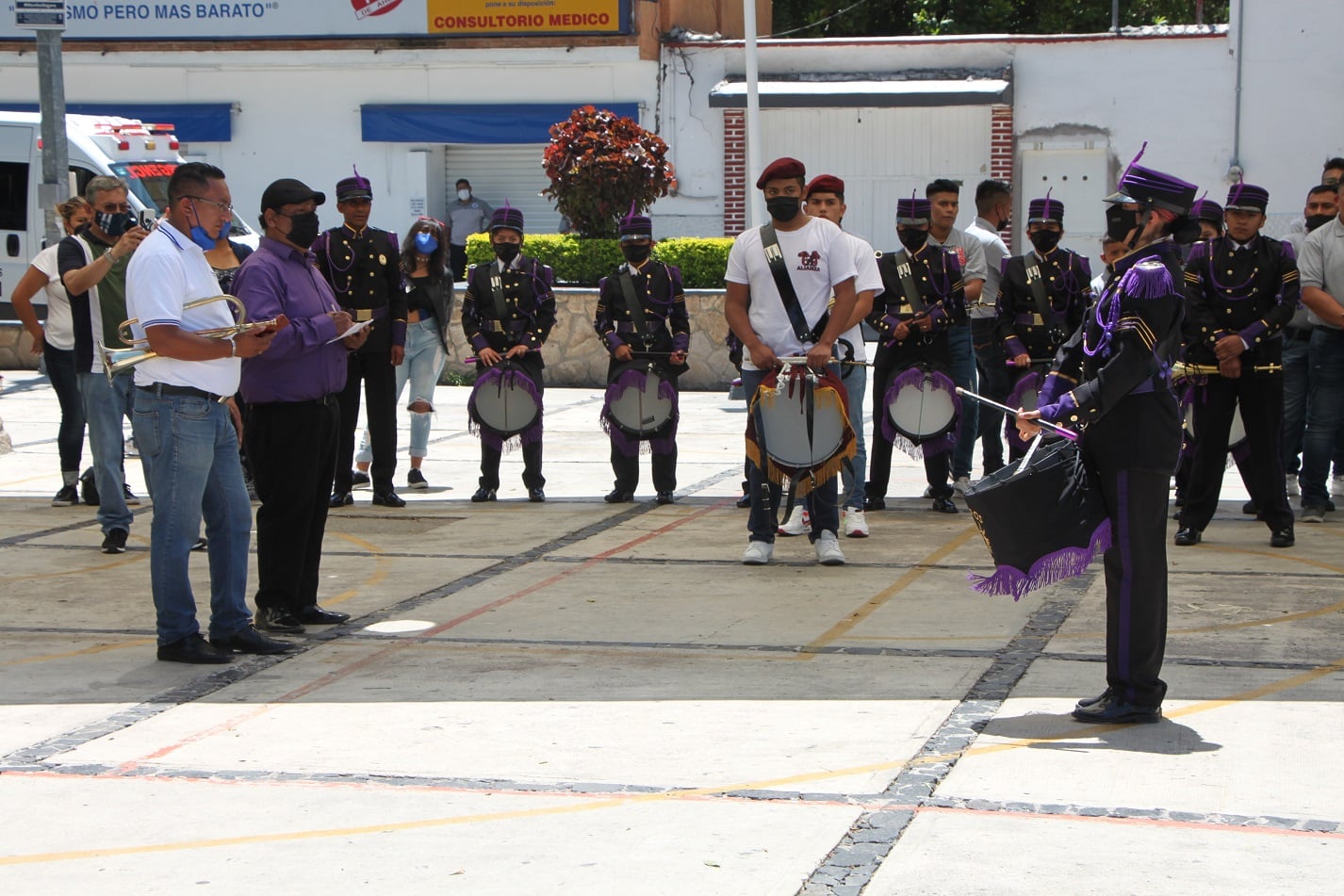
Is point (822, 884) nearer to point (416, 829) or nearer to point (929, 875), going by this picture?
point (929, 875)

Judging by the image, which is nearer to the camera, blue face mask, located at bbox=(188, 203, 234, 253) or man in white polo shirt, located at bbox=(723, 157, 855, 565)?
blue face mask, located at bbox=(188, 203, 234, 253)

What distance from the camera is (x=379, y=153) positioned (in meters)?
27.2

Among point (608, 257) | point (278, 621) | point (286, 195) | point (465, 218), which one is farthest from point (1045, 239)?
point (465, 218)

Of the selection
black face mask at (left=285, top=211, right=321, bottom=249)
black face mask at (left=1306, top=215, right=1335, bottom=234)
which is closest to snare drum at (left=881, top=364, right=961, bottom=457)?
black face mask at (left=1306, top=215, right=1335, bottom=234)

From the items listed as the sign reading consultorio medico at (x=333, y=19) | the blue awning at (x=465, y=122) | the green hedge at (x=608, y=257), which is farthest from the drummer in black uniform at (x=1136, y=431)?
the blue awning at (x=465, y=122)

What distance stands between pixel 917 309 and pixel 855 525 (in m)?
1.58

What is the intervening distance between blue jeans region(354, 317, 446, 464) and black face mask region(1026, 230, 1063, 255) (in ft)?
13.7

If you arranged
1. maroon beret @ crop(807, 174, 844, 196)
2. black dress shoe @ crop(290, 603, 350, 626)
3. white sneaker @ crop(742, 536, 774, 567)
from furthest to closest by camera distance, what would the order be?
1. maroon beret @ crop(807, 174, 844, 196)
2. white sneaker @ crop(742, 536, 774, 567)
3. black dress shoe @ crop(290, 603, 350, 626)

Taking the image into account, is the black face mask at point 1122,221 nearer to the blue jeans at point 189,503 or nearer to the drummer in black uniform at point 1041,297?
the blue jeans at point 189,503

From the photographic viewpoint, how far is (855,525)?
9789mm

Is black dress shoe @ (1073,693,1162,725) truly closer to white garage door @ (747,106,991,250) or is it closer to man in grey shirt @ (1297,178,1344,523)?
man in grey shirt @ (1297,178,1344,523)

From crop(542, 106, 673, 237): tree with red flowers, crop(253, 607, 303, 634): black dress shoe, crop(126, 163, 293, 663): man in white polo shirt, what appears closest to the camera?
crop(126, 163, 293, 663): man in white polo shirt

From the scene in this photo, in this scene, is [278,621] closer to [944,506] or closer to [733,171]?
[944,506]

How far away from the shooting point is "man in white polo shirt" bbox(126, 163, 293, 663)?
6.62 m
